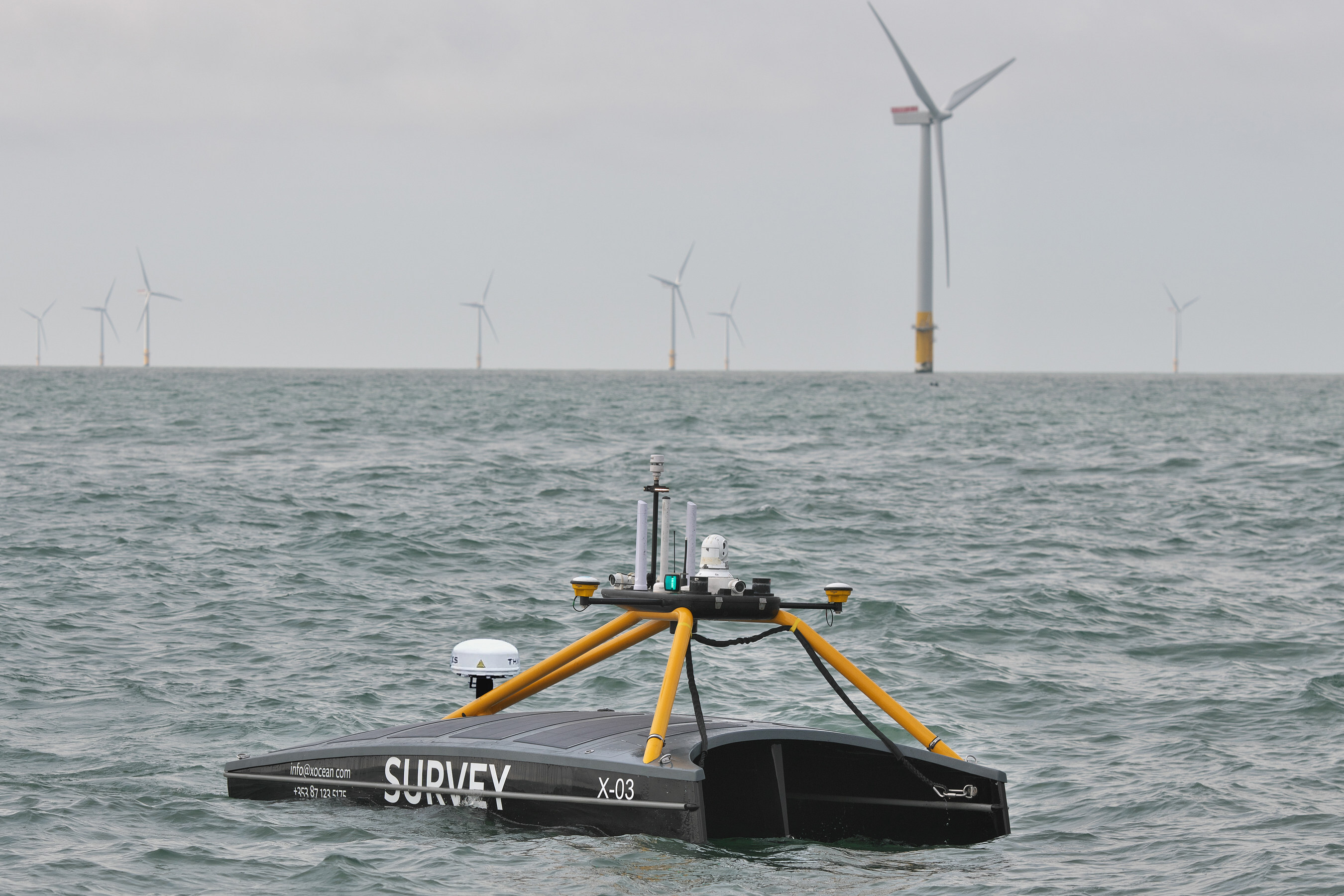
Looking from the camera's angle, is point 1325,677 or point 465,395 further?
point 465,395

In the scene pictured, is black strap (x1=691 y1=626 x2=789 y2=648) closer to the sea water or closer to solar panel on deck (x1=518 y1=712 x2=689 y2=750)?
solar panel on deck (x1=518 y1=712 x2=689 y2=750)

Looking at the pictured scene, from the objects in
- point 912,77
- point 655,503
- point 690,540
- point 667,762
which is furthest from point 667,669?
point 912,77

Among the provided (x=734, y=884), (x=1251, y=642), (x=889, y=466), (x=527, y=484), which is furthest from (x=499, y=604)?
(x=889, y=466)

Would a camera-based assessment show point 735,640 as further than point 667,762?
Yes

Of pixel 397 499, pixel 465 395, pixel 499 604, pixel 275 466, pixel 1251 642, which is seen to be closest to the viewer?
pixel 1251 642

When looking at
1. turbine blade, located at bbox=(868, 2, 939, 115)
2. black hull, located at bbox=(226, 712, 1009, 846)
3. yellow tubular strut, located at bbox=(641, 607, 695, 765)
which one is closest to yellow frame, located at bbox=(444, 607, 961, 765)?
yellow tubular strut, located at bbox=(641, 607, 695, 765)

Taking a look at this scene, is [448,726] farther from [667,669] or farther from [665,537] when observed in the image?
[665,537]

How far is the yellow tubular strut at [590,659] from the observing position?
11.3 meters

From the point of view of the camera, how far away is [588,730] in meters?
11.6

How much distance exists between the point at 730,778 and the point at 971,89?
132171mm

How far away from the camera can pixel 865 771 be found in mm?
11469

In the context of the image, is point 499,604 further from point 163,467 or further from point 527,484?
point 163,467

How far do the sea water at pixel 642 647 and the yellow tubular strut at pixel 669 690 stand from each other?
2.41ft

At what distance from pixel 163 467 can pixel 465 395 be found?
71.6 meters
